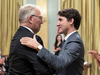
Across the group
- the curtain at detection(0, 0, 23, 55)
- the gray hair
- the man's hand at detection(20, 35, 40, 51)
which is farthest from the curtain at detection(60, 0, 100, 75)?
the curtain at detection(0, 0, 23, 55)

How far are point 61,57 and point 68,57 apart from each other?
7 cm

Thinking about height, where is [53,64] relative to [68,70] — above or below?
above

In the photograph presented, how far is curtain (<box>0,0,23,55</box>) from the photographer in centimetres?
568

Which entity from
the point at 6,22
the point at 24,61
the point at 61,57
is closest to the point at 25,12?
the point at 24,61

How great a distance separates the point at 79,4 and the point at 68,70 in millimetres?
2867

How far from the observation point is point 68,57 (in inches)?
52.6

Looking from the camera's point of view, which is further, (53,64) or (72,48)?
(72,48)

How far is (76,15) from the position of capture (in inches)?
69.5

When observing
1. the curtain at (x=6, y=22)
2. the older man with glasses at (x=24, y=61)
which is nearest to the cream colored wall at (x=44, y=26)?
the curtain at (x=6, y=22)

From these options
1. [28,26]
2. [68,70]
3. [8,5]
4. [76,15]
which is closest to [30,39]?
[28,26]

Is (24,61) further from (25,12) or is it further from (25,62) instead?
(25,12)

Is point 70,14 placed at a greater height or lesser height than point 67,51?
→ greater

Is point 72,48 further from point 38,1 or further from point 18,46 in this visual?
point 38,1

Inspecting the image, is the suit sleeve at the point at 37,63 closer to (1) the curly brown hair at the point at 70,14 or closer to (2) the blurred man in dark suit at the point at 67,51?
(2) the blurred man in dark suit at the point at 67,51
